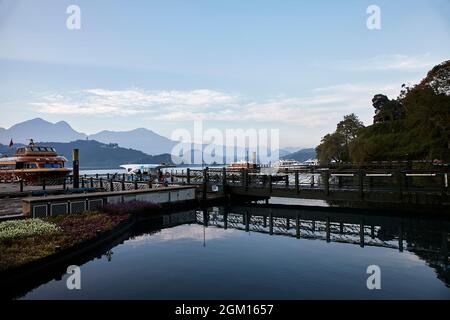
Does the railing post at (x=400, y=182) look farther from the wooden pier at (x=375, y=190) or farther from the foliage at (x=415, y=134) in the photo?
the foliage at (x=415, y=134)

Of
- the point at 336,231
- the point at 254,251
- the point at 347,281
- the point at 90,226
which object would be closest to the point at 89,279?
the point at 90,226

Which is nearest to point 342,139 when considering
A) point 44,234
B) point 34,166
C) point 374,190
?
point 374,190

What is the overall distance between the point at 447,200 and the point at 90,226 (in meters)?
20.9

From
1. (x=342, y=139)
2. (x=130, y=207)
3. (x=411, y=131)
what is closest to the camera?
(x=130, y=207)

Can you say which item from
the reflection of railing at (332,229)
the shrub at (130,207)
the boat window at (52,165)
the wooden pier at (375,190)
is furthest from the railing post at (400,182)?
the boat window at (52,165)

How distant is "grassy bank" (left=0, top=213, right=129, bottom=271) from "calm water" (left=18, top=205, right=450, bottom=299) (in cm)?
122

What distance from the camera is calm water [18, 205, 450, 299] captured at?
416 inches

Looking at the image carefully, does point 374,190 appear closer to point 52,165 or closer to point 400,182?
point 400,182

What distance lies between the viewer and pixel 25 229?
15.0 m

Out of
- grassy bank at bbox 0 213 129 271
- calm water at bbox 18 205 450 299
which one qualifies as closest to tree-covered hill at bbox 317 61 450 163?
calm water at bbox 18 205 450 299

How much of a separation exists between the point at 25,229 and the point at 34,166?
3434cm

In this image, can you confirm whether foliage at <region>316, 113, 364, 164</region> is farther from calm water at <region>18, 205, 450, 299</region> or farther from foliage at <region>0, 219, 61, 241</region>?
foliage at <region>0, 219, 61, 241</region>

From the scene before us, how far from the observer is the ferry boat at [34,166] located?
1751 inches

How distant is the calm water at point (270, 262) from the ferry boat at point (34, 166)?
2856cm
